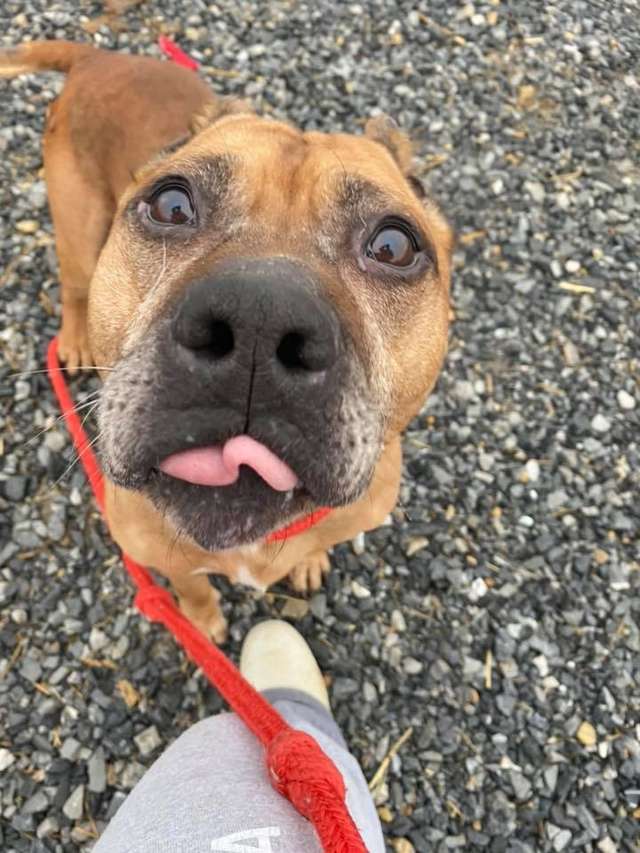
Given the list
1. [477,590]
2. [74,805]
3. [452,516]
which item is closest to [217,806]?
[74,805]

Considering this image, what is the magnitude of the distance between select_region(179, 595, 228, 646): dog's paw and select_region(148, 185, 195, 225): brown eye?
78.3 inches

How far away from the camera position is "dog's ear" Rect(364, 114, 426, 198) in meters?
3.37

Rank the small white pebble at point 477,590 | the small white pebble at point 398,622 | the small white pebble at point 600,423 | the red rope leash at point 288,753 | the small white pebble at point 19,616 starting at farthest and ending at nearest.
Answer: the small white pebble at point 600,423 < the small white pebble at point 477,590 < the small white pebble at point 398,622 < the small white pebble at point 19,616 < the red rope leash at point 288,753

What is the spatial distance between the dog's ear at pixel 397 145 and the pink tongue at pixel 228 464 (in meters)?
1.98

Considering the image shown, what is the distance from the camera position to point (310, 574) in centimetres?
404

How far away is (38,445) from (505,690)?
313cm

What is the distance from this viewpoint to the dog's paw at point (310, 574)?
3975mm

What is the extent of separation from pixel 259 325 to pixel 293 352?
0.42 ft

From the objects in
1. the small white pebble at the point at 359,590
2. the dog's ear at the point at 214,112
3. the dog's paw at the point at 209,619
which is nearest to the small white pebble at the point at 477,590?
the small white pebble at the point at 359,590

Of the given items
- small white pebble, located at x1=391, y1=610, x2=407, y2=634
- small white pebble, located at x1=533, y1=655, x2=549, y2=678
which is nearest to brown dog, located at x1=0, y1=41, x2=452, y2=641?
small white pebble, located at x1=391, y1=610, x2=407, y2=634

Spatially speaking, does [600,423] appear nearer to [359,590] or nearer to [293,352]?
[359,590]

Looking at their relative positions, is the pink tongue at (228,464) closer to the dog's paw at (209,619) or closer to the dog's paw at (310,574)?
the dog's paw at (209,619)

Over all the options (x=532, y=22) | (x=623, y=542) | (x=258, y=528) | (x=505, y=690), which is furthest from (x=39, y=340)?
(x=532, y=22)

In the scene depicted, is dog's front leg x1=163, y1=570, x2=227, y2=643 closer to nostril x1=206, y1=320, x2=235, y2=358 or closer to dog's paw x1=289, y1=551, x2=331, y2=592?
dog's paw x1=289, y1=551, x2=331, y2=592
